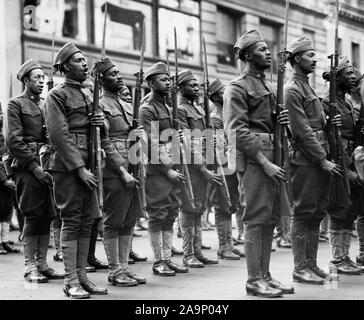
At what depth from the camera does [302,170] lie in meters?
6.75

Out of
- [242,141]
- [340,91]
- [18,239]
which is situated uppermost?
[340,91]

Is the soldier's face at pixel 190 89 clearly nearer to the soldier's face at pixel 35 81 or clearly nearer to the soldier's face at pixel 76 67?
the soldier's face at pixel 35 81

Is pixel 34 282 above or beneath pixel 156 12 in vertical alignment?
beneath

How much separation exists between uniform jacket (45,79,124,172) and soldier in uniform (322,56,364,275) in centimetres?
274

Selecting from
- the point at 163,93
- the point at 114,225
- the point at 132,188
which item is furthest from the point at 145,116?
the point at 114,225

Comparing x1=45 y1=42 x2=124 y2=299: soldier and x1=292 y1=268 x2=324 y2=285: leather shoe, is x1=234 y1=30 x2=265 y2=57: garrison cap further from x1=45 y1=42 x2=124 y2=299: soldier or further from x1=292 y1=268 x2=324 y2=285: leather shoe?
x1=292 y1=268 x2=324 y2=285: leather shoe

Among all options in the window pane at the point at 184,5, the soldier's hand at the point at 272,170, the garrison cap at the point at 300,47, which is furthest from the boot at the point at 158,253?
the window pane at the point at 184,5

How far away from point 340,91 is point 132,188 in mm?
2691

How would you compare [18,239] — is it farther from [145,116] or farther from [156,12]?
[156,12]

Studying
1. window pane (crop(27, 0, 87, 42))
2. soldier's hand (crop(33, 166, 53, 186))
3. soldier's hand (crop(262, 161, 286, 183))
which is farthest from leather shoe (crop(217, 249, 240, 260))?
window pane (crop(27, 0, 87, 42))

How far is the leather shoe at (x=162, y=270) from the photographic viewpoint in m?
7.48

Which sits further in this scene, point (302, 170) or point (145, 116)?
point (145, 116)
